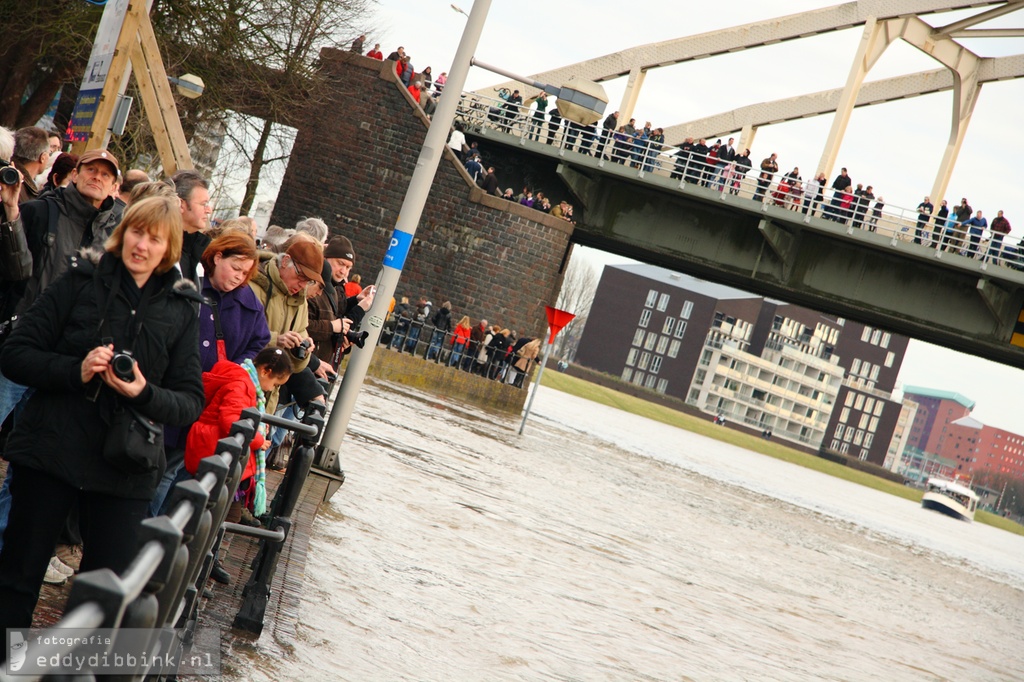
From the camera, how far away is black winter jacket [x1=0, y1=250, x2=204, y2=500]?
11.1 feet

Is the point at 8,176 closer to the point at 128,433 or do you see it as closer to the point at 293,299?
the point at 293,299

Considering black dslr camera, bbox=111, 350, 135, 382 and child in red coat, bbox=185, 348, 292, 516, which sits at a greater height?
black dslr camera, bbox=111, 350, 135, 382

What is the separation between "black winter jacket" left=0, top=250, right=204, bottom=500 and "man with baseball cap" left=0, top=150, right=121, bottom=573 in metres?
1.74

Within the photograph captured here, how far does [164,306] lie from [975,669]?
9302mm

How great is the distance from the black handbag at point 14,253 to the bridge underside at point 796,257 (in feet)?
82.8

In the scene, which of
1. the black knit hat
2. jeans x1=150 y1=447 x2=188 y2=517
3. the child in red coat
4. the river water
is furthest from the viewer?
the black knit hat

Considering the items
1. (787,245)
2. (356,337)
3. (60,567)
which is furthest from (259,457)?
(787,245)

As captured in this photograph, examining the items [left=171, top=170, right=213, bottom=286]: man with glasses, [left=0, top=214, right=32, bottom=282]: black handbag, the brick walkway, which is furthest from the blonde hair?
[left=0, top=214, right=32, bottom=282]: black handbag

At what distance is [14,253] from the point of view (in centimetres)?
496

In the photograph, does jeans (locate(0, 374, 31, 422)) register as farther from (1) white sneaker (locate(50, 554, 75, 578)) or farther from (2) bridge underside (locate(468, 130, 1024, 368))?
(2) bridge underside (locate(468, 130, 1024, 368))

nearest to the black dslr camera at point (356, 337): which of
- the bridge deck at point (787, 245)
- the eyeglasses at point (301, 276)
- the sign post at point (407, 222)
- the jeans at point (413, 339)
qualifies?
the sign post at point (407, 222)

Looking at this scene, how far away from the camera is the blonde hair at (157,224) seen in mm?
3480

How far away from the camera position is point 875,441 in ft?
399

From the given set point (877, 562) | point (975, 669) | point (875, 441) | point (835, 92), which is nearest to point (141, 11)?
point (975, 669)
